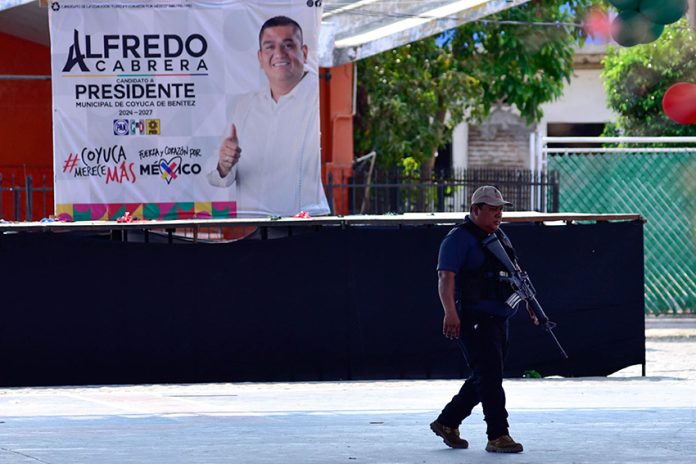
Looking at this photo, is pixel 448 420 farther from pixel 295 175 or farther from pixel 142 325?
pixel 295 175

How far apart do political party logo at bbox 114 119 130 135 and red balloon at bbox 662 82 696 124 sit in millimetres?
9172

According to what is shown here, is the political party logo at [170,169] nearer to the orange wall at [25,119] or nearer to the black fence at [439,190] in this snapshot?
the black fence at [439,190]

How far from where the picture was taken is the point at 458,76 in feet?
83.8

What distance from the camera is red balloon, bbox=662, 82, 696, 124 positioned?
352 inches

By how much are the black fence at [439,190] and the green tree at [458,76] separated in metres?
3.85

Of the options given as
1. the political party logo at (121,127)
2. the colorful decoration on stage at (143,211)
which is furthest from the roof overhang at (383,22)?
the political party logo at (121,127)

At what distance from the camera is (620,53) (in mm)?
28000

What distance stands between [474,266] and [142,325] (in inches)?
199

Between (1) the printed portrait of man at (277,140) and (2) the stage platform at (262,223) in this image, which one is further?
(1) the printed portrait of man at (277,140)

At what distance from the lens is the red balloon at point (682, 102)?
29.3 feet

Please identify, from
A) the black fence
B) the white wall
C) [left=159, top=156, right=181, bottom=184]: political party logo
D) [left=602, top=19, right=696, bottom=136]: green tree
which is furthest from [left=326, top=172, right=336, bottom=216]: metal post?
the white wall

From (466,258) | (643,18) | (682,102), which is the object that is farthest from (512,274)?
(643,18)

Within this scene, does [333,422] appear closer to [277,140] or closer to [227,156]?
[227,156]

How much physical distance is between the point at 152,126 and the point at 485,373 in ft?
27.8
